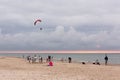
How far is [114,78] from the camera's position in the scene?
2834 cm

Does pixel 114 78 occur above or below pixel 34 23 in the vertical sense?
below

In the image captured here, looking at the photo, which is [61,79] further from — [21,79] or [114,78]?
[114,78]

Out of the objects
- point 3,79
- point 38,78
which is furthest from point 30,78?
point 3,79

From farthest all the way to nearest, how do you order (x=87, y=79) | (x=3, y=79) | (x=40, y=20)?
(x=40, y=20) → (x=87, y=79) → (x=3, y=79)

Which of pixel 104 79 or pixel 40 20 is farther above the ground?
pixel 40 20

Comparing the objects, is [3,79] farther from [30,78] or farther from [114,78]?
[114,78]

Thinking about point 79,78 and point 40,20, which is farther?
point 40,20

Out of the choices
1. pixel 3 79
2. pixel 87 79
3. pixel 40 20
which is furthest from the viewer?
pixel 40 20

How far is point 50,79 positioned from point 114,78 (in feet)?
21.7

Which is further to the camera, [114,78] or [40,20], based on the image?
[40,20]

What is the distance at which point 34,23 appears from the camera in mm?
40844

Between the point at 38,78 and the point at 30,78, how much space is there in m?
0.70

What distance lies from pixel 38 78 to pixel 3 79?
309 centimetres

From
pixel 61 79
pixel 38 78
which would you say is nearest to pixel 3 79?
pixel 38 78
